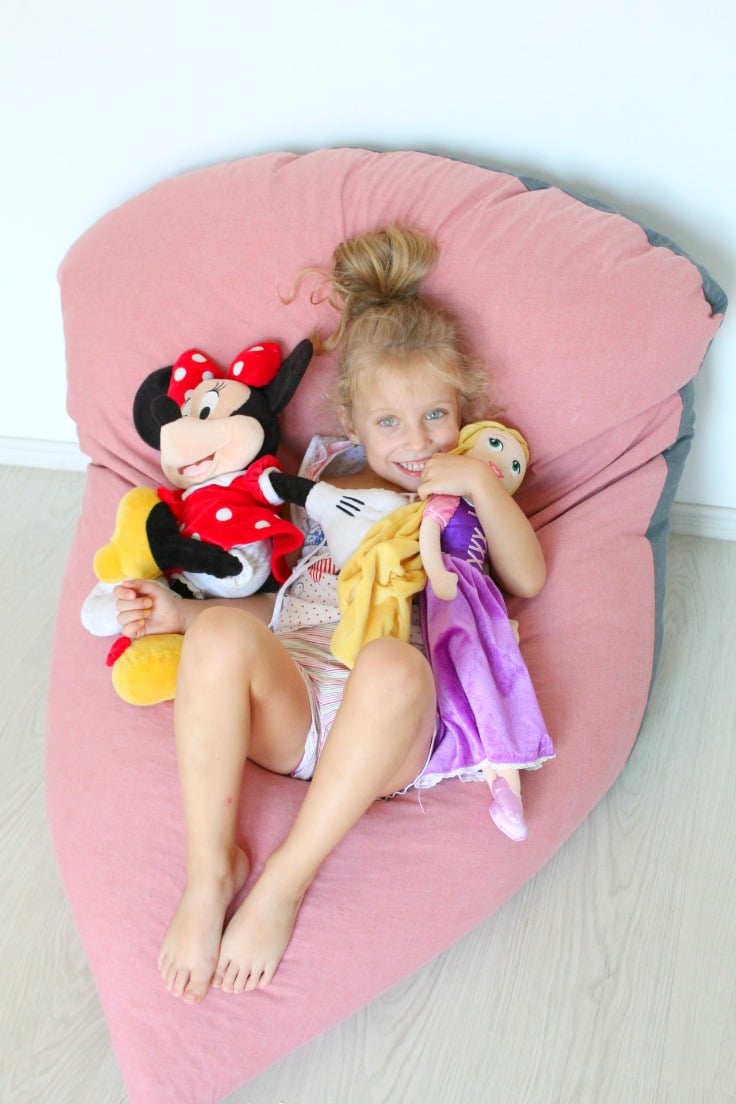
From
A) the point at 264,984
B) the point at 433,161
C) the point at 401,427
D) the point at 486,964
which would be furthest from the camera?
the point at 433,161

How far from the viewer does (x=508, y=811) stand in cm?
131

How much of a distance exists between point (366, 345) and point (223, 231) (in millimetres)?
339

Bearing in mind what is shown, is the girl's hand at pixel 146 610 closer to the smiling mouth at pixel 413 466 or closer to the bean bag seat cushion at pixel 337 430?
the bean bag seat cushion at pixel 337 430

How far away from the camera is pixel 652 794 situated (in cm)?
159

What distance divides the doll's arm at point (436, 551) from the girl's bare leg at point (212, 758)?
221mm

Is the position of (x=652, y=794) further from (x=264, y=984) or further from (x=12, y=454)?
(x=12, y=454)

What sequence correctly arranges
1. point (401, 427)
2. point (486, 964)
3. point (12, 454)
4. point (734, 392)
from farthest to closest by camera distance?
point (12, 454), point (734, 392), point (401, 427), point (486, 964)

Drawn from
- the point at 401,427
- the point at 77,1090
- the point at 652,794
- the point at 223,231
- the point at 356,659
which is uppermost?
the point at 223,231

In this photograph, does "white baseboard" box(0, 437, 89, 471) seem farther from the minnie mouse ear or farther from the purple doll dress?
the purple doll dress

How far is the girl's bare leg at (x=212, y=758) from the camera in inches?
48.3

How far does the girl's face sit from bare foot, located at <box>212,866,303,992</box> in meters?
0.58

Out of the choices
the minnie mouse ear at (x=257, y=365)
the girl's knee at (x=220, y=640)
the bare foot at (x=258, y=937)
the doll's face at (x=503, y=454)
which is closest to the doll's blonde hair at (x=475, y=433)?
the doll's face at (x=503, y=454)

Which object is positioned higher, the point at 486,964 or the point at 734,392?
the point at 734,392

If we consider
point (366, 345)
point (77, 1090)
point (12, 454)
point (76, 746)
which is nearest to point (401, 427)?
point (366, 345)
